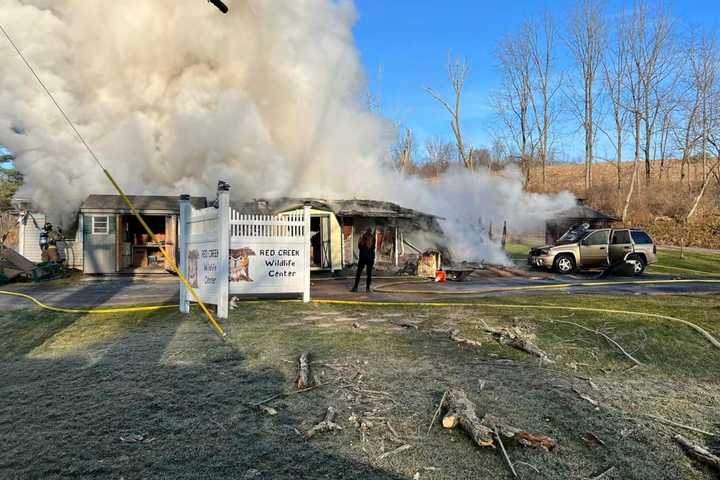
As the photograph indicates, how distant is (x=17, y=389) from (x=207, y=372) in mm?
1935

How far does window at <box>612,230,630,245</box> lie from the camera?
19.9m

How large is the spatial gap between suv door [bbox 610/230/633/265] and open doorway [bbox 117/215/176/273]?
18.0 metres

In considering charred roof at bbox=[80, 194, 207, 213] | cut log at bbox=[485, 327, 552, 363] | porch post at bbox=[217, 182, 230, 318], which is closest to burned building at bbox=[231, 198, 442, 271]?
charred roof at bbox=[80, 194, 207, 213]

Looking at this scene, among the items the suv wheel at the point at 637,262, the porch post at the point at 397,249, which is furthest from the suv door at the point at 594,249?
the porch post at the point at 397,249

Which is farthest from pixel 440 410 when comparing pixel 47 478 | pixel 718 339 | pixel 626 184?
pixel 626 184

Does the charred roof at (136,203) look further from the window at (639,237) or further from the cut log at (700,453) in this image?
the cut log at (700,453)

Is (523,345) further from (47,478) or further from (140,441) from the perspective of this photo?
(47,478)

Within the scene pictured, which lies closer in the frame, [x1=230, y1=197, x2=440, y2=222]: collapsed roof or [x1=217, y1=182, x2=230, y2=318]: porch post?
[x1=217, y1=182, x2=230, y2=318]: porch post

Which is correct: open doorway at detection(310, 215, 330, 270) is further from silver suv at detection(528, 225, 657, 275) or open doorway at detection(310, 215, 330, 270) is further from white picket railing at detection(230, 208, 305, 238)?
white picket railing at detection(230, 208, 305, 238)

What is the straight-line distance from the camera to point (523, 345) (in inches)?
271

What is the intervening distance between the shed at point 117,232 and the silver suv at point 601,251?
15.3 metres

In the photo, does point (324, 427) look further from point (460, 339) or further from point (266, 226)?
point (266, 226)

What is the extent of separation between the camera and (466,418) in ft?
13.7

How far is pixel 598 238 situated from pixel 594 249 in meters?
0.49
